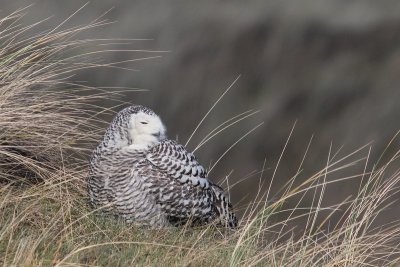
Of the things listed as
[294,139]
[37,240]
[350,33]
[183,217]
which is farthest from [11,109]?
[350,33]

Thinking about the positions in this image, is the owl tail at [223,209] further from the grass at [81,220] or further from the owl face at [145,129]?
the owl face at [145,129]

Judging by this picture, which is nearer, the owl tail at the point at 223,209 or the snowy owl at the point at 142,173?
the snowy owl at the point at 142,173

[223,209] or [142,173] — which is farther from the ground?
[142,173]

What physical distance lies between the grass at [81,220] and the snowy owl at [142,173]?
4.3 inches

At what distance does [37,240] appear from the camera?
18.4ft

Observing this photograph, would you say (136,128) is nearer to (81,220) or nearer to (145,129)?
(145,129)

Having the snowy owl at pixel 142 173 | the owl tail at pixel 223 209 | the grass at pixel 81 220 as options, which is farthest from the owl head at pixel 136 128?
the owl tail at pixel 223 209

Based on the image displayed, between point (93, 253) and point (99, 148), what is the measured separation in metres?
1.25

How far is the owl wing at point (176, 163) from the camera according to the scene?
23.3 ft

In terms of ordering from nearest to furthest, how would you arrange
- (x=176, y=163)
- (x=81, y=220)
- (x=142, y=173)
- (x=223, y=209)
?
(x=81, y=220) < (x=142, y=173) < (x=176, y=163) < (x=223, y=209)

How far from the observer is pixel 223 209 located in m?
7.46

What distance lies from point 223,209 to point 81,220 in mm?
1075

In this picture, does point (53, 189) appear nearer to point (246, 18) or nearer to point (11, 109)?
point (11, 109)

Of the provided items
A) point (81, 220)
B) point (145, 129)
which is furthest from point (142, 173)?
point (81, 220)
